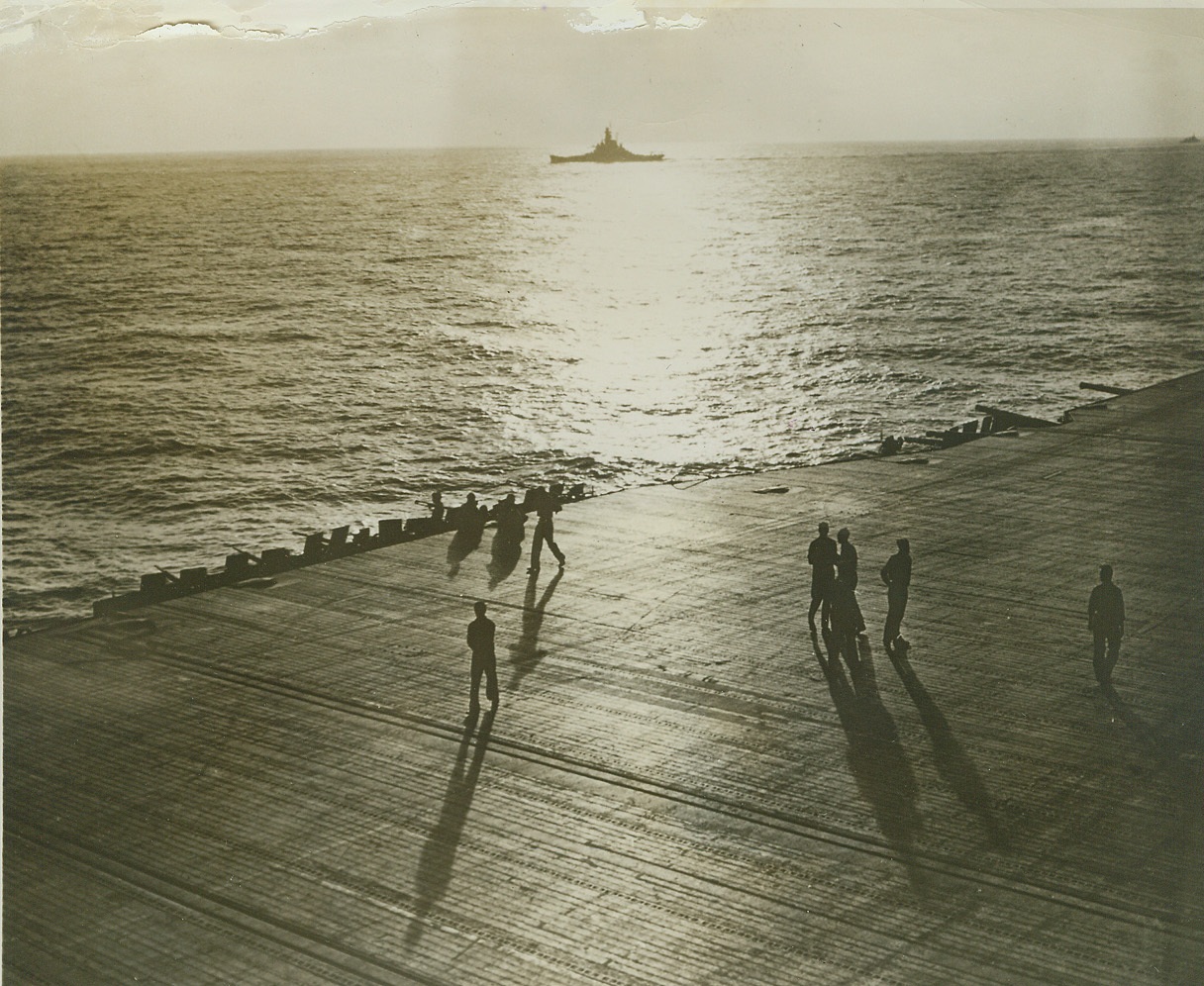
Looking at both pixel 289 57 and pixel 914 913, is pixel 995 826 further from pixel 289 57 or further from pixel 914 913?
pixel 289 57

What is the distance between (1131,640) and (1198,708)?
1978mm

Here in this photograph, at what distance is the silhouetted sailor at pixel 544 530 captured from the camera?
58.7ft

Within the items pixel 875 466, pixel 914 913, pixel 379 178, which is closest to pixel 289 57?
pixel 875 466

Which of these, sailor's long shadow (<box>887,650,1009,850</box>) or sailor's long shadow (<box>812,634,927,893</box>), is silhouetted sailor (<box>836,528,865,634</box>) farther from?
sailor's long shadow (<box>887,650,1009,850</box>)

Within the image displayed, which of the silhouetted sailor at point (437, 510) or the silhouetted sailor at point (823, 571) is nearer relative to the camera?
the silhouetted sailor at point (823, 571)

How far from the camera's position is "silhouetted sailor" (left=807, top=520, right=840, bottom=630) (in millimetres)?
14602

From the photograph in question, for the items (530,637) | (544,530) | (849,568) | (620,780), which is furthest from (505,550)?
(620,780)

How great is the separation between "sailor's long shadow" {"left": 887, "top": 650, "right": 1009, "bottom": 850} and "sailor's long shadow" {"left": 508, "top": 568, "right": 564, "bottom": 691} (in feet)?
14.0

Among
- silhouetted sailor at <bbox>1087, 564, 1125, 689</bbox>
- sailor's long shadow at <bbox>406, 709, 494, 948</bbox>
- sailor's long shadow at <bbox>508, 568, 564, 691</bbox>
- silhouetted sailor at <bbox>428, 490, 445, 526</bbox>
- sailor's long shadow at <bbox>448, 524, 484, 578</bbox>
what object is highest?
silhouetted sailor at <bbox>1087, 564, 1125, 689</bbox>

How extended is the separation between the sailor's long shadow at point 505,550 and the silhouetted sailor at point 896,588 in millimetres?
5895

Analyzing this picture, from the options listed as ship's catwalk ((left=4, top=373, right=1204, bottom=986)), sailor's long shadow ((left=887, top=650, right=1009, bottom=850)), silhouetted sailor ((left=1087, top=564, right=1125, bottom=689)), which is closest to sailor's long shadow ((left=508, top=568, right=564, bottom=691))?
ship's catwalk ((left=4, top=373, right=1204, bottom=986))

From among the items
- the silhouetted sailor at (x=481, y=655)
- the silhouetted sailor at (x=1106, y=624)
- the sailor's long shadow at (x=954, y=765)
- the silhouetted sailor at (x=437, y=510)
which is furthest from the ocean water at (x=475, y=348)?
the silhouetted sailor at (x=1106, y=624)

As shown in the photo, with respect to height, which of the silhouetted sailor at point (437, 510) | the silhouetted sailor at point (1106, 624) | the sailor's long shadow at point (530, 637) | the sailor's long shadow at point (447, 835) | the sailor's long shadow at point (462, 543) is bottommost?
the sailor's long shadow at point (447, 835)

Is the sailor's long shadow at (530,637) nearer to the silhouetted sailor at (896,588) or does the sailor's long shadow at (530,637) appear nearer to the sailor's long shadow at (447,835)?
the sailor's long shadow at (447,835)
